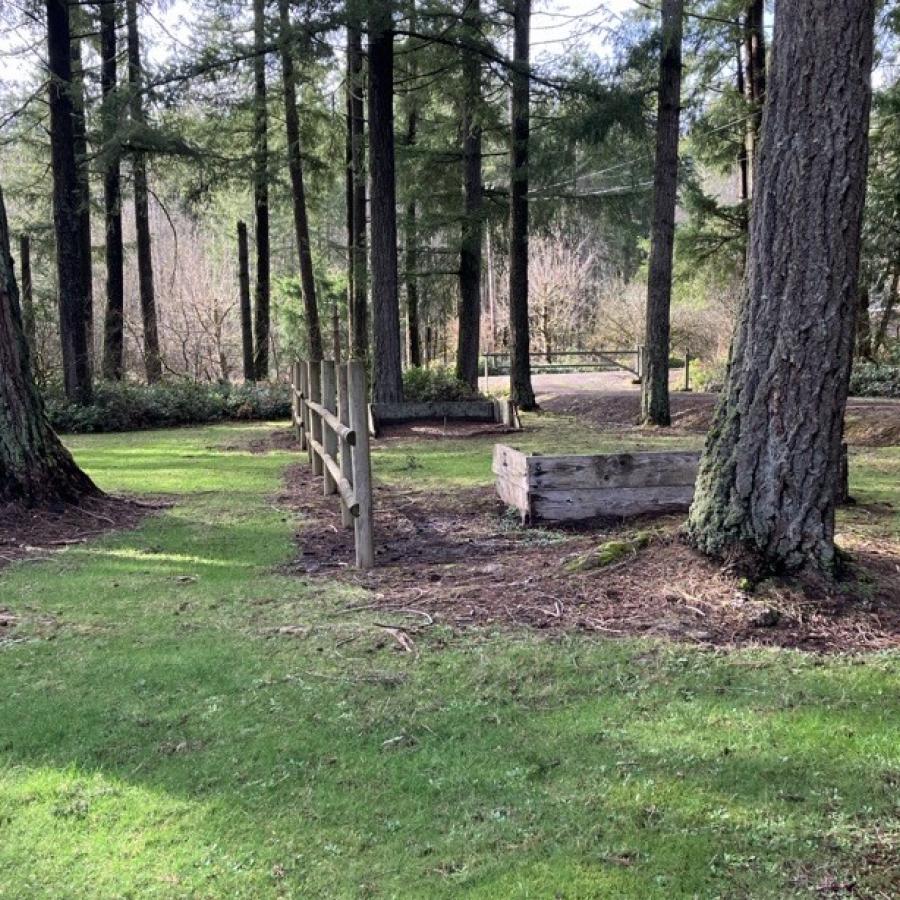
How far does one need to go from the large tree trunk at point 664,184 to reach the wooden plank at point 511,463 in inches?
287

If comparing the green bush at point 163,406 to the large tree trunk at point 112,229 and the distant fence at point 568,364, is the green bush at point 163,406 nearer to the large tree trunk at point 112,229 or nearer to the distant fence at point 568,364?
the large tree trunk at point 112,229

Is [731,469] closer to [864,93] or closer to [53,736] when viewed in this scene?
[864,93]

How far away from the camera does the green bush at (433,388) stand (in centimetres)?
1667

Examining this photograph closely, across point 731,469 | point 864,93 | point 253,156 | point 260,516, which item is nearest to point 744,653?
point 731,469

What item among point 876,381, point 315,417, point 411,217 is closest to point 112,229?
point 411,217

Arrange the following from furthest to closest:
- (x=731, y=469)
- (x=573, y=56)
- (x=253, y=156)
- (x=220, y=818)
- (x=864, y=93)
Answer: (x=253, y=156), (x=573, y=56), (x=731, y=469), (x=864, y=93), (x=220, y=818)

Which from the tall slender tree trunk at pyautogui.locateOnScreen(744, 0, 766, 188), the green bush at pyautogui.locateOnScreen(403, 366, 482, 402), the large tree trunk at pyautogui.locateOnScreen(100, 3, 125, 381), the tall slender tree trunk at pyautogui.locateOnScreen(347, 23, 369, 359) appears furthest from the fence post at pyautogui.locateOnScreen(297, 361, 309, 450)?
the tall slender tree trunk at pyautogui.locateOnScreen(744, 0, 766, 188)

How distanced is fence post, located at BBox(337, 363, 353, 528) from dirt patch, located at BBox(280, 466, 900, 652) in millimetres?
418

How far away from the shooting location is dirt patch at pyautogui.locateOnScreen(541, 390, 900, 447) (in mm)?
11695

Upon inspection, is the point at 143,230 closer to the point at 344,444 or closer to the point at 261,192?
the point at 261,192

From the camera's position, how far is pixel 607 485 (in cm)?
596

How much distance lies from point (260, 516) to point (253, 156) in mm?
14386

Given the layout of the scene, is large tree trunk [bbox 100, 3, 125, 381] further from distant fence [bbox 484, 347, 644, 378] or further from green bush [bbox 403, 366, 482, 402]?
distant fence [bbox 484, 347, 644, 378]

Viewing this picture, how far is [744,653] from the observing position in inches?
135
